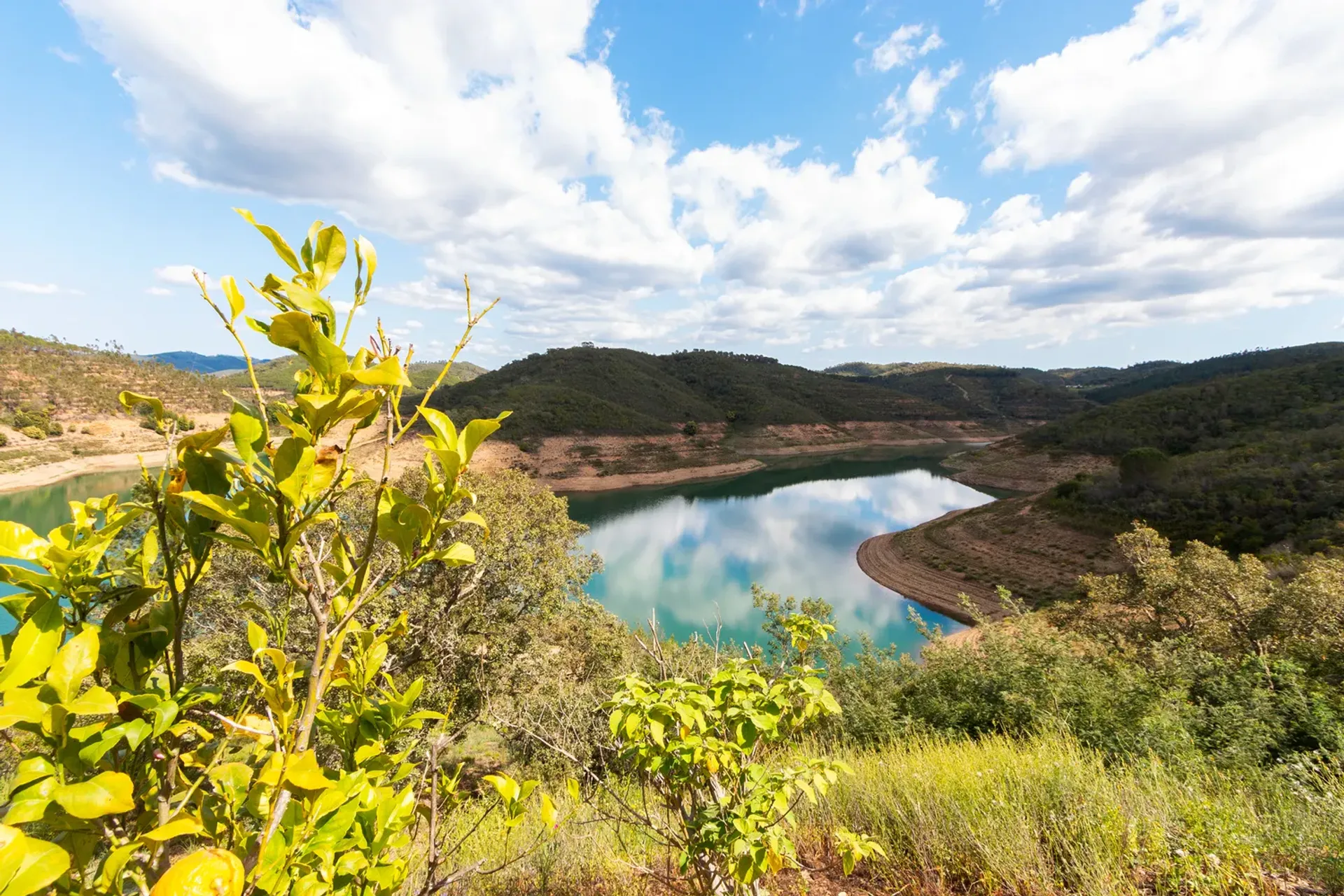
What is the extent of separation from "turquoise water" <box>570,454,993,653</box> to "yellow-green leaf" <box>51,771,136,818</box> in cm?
1210

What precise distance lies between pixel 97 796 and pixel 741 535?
29.4 meters

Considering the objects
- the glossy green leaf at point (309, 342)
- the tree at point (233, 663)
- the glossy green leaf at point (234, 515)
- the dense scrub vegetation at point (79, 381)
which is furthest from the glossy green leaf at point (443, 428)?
the dense scrub vegetation at point (79, 381)

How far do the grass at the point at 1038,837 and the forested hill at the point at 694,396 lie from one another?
128ft

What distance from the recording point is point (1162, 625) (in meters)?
9.06

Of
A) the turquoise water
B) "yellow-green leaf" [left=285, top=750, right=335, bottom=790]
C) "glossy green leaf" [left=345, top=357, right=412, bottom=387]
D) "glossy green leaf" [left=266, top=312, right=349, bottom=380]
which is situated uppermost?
"glossy green leaf" [left=266, top=312, right=349, bottom=380]

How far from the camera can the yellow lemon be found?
60 centimetres

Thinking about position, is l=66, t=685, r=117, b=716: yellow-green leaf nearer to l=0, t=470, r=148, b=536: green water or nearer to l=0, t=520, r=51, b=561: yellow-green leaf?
l=0, t=520, r=51, b=561: yellow-green leaf

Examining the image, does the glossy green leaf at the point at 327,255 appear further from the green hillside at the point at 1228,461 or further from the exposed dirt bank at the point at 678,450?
the exposed dirt bank at the point at 678,450

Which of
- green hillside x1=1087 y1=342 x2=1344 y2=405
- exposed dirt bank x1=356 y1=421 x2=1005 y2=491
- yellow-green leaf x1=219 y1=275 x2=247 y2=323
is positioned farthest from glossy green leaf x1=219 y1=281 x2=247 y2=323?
green hillside x1=1087 y1=342 x2=1344 y2=405

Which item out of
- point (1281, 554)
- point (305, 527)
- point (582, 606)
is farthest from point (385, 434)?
point (1281, 554)

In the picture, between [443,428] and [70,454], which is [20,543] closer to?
[443,428]

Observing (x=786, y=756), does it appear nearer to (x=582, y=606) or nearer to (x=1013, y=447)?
(x=582, y=606)

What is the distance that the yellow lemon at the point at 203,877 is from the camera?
0.60 metres

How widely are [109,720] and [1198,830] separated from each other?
349cm
